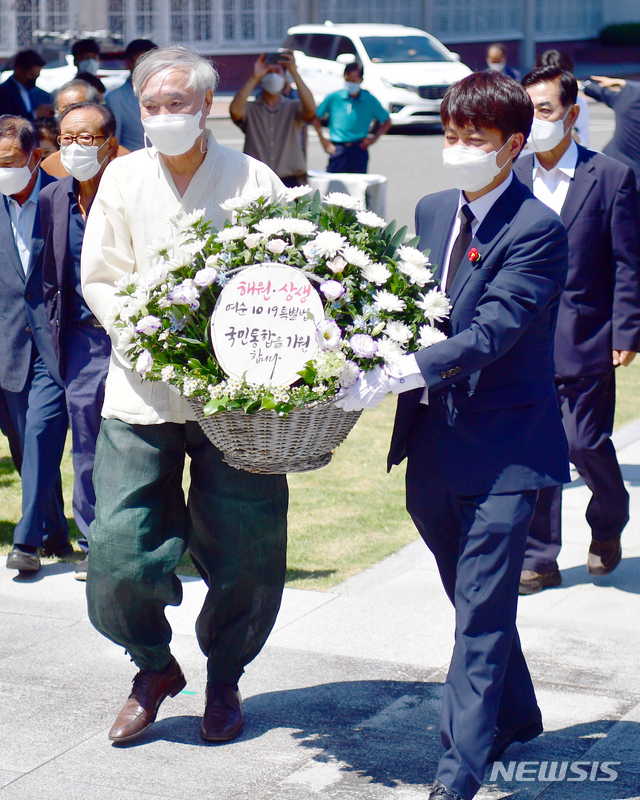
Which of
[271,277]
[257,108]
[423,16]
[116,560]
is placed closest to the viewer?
[271,277]

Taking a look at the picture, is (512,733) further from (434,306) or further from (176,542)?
(434,306)

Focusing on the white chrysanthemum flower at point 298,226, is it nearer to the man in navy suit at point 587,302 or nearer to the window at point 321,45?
the man in navy suit at point 587,302

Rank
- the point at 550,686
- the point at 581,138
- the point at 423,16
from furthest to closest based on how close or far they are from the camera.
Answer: the point at 423,16
the point at 581,138
the point at 550,686

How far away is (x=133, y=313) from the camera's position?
3.15m

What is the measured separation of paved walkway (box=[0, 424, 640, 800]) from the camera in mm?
3336

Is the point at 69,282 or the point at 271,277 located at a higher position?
the point at 271,277

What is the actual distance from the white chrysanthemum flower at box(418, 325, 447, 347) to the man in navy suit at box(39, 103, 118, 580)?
2.22 meters

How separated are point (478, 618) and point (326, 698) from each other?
990mm

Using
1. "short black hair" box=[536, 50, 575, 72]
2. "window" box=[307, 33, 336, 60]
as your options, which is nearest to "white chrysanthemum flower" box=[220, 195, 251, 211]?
"short black hair" box=[536, 50, 575, 72]

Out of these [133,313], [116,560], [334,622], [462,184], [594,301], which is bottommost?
[334,622]

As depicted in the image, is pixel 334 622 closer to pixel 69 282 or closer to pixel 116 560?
pixel 116 560

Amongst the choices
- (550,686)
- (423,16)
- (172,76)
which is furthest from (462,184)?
(423,16)

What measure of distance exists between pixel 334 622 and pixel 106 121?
92.5 inches

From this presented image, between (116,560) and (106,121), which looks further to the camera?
(106,121)
